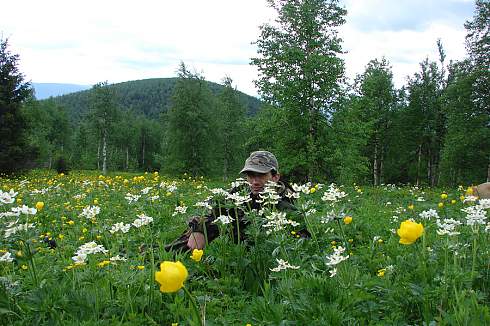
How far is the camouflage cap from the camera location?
474cm

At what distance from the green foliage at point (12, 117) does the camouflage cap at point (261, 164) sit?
24480 mm

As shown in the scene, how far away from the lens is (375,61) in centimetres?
3888

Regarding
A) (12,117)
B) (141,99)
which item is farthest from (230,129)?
(141,99)

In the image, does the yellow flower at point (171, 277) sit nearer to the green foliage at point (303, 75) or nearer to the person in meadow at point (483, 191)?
the person in meadow at point (483, 191)

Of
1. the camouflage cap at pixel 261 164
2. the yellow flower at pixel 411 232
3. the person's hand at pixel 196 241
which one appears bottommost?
the person's hand at pixel 196 241

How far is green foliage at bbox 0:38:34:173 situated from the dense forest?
0.23 feet

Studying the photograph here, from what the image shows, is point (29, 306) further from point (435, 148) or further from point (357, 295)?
point (435, 148)

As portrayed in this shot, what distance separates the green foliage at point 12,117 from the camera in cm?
2488

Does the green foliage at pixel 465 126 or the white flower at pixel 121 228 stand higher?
the green foliage at pixel 465 126

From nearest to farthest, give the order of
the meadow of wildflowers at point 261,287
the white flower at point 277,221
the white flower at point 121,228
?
the meadow of wildflowers at point 261,287 → the white flower at point 121,228 → the white flower at point 277,221

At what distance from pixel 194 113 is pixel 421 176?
2506cm

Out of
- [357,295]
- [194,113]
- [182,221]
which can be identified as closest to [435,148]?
[194,113]

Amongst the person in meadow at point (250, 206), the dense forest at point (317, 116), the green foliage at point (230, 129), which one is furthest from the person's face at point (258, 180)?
the green foliage at point (230, 129)

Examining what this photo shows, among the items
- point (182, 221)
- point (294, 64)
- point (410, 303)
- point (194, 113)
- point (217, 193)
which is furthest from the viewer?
point (194, 113)
